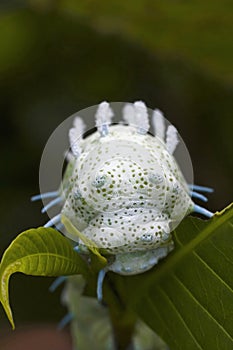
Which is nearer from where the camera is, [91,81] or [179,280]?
[179,280]

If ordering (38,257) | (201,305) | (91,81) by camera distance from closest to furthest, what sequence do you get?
(38,257) → (201,305) → (91,81)

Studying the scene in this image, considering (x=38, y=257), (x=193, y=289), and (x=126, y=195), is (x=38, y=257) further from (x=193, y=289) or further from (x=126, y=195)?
(x=193, y=289)

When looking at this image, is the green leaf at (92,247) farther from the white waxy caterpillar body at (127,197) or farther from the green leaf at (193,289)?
the green leaf at (193,289)

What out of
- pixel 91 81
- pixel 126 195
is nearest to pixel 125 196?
pixel 126 195

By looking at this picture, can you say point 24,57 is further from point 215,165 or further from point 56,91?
point 215,165

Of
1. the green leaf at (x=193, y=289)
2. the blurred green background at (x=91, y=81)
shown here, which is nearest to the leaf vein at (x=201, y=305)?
the green leaf at (x=193, y=289)

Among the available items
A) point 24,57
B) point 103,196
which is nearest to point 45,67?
point 24,57
